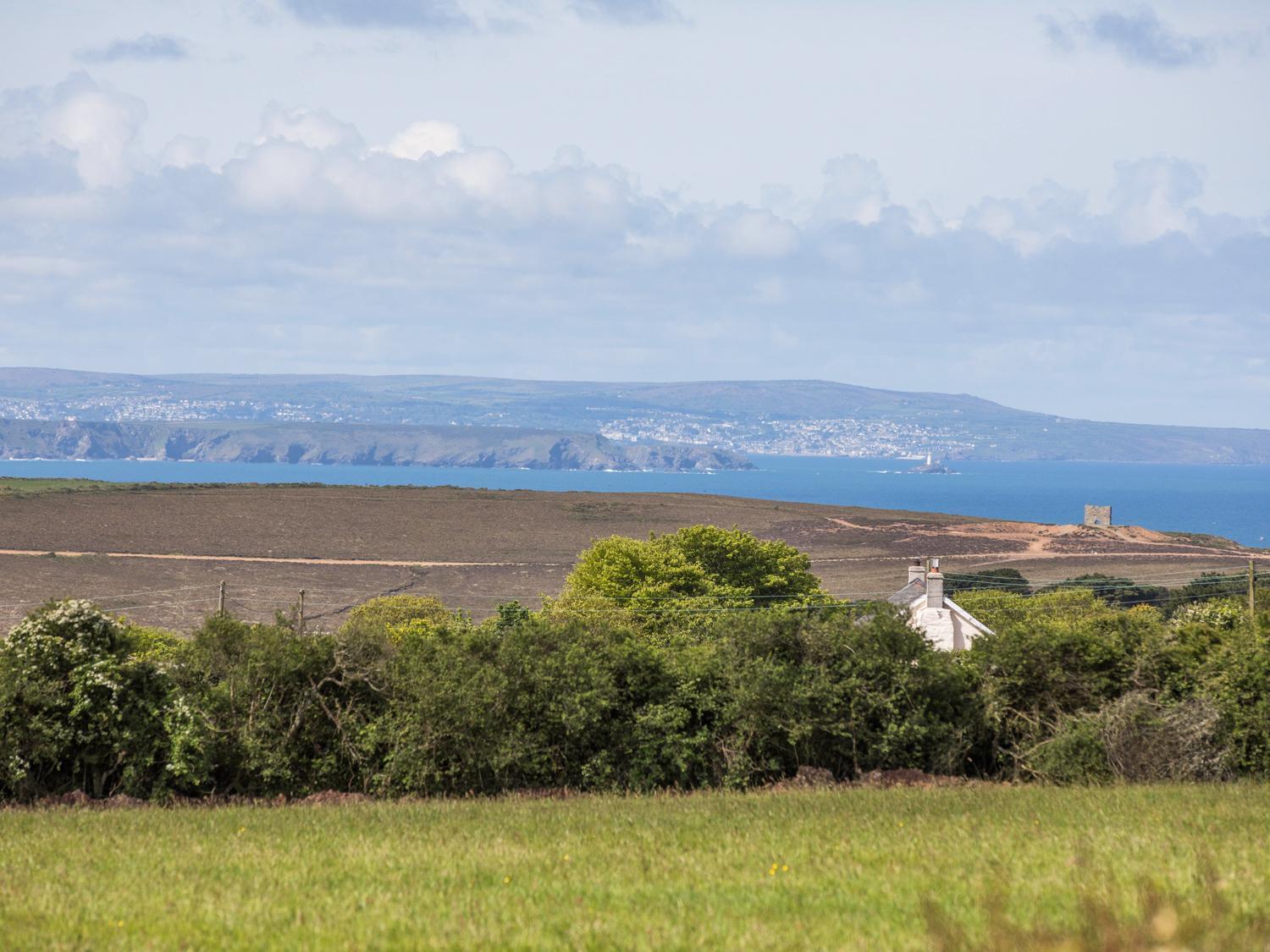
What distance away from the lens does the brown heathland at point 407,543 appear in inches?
2997

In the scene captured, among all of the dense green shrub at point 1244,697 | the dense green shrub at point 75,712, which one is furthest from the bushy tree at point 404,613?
the dense green shrub at point 1244,697

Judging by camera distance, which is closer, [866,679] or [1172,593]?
[866,679]

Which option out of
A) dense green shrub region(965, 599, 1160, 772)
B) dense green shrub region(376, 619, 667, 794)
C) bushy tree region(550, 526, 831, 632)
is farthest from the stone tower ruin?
dense green shrub region(376, 619, 667, 794)

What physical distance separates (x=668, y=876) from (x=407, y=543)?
315ft

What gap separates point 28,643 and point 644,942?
15.4m

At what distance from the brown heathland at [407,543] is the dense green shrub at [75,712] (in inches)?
1622

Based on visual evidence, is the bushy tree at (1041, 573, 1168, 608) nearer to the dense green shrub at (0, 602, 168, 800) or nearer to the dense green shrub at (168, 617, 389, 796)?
the dense green shrub at (168, 617, 389, 796)

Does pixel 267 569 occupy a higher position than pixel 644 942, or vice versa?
pixel 644 942

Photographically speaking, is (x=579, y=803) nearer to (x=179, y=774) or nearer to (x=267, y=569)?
(x=179, y=774)

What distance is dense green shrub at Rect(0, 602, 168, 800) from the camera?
19.8m

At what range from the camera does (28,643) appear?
20.3m

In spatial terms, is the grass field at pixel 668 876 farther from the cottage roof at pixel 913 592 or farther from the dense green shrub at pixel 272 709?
the cottage roof at pixel 913 592

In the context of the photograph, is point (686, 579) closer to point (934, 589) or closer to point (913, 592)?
point (913, 592)

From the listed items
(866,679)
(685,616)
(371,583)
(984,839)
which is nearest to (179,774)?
(866,679)
